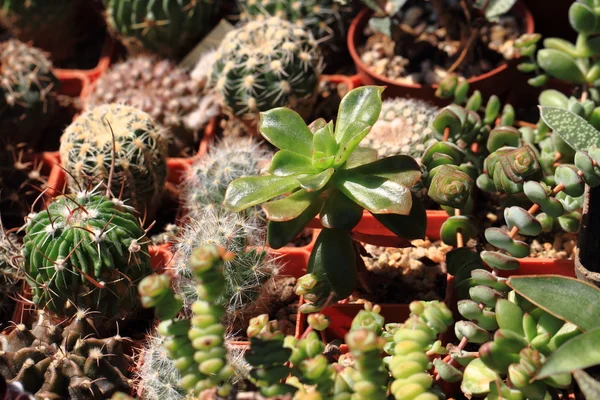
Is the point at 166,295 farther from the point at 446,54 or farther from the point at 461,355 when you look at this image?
the point at 446,54

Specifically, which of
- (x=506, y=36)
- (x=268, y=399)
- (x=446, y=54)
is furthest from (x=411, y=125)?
(x=268, y=399)

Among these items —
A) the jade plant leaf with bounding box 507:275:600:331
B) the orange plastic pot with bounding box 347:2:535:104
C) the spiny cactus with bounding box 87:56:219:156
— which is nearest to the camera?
the jade plant leaf with bounding box 507:275:600:331

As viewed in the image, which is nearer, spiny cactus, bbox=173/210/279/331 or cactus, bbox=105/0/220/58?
spiny cactus, bbox=173/210/279/331

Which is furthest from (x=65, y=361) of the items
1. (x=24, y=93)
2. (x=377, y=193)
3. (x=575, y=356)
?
(x=24, y=93)

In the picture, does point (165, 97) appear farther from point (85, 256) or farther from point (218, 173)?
point (85, 256)

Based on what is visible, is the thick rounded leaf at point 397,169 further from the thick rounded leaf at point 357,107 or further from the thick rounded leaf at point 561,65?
the thick rounded leaf at point 561,65

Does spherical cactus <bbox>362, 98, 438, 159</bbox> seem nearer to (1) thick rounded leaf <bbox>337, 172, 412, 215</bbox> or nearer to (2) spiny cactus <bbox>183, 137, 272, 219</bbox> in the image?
(2) spiny cactus <bbox>183, 137, 272, 219</bbox>

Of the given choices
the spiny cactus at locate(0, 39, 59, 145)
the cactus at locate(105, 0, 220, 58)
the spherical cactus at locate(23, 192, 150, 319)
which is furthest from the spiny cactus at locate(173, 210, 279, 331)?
the cactus at locate(105, 0, 220, 58)
